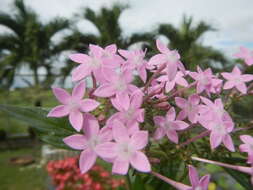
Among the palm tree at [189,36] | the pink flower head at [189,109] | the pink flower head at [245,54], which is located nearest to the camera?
the pink flower head at [189,109]

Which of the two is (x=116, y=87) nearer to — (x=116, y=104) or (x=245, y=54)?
(x=116, y=104)

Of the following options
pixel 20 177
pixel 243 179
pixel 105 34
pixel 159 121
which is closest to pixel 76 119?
pixel 159 121

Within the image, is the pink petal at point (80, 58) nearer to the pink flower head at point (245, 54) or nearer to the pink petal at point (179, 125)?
the pink petal at point (179, 125)

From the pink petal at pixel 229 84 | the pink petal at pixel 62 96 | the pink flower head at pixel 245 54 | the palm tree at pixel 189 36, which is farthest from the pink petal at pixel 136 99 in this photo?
the palm tree at pixel 189 36

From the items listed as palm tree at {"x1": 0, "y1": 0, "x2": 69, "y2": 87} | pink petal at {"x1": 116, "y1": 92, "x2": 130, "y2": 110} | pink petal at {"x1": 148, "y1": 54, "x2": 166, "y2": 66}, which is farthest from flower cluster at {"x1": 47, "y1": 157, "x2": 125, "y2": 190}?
palm tree at {"x1": 0, "y1": 0, "x2": 69, "y2": 87}

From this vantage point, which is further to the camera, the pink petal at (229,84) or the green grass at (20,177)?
the green grass at (20,177)

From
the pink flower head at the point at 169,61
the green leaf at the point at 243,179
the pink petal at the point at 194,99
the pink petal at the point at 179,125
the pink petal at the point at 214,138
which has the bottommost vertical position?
the green leaf at the point at 243,179

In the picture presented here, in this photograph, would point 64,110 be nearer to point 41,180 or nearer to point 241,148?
point 241,148
